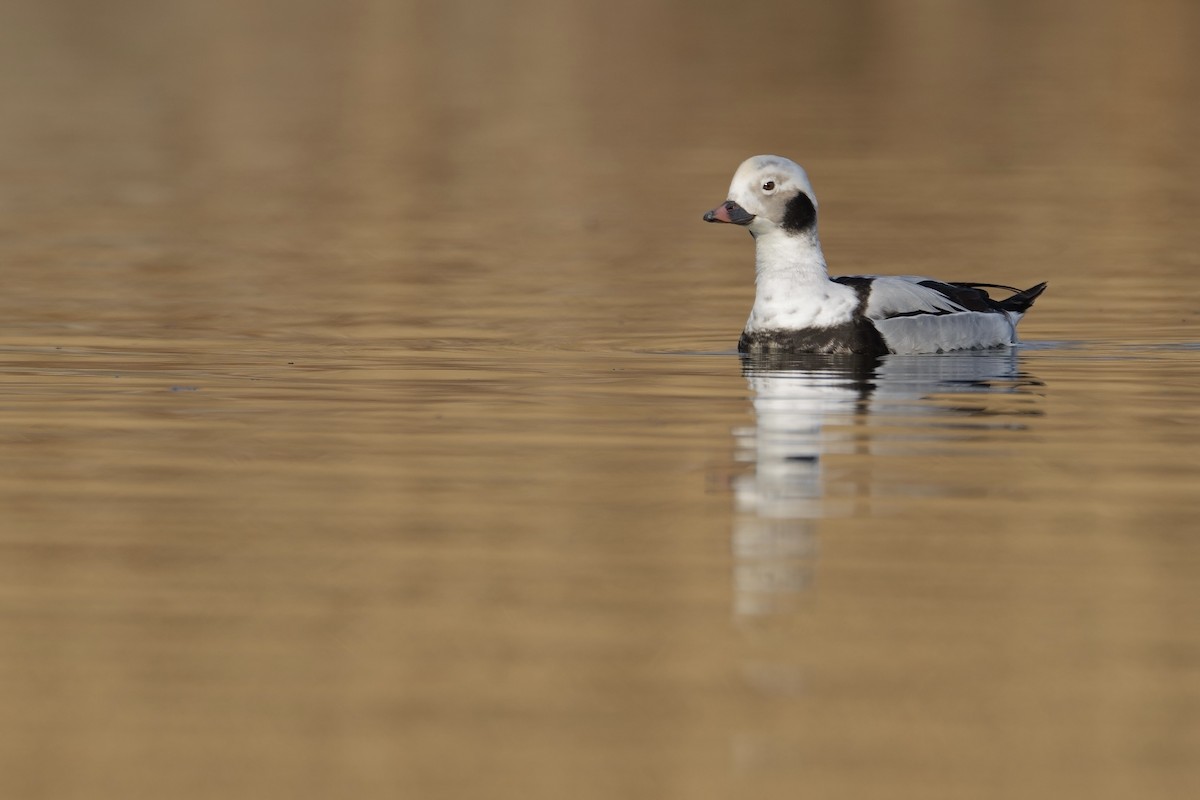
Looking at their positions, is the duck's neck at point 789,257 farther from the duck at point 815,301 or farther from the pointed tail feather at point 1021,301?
the pointed tail feather at point 1021,301

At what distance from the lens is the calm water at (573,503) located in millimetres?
6832

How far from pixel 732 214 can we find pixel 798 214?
0.41m

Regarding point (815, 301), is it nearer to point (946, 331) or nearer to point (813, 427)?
point (946, 331)

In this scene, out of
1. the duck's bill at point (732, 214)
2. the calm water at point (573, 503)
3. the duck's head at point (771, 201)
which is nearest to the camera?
the calm water at point (573, 503)

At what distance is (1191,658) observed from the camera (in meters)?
7.62

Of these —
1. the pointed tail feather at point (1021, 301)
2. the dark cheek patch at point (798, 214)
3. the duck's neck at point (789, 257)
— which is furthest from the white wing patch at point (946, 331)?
the dark cheek patch at point (798, 214)

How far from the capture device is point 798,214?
1554 cm

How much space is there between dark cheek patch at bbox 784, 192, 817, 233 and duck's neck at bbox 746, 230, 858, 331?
0.16 feet

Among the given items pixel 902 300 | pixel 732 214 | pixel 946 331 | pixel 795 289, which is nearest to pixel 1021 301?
pixel 946 331

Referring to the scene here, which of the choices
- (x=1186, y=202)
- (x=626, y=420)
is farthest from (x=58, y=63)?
(x=626, y=420)

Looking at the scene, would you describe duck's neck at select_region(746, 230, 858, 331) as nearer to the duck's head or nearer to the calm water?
the duck's head

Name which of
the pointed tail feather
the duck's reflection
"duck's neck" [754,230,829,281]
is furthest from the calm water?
"duck's neck" [754,230,829,281]

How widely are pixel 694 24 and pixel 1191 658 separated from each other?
190 ft

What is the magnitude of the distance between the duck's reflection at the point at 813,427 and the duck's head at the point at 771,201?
91cm
